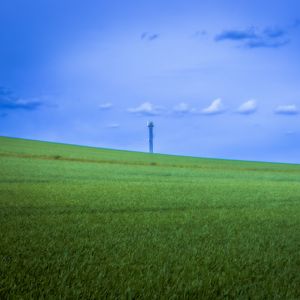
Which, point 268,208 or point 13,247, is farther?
point 268,208

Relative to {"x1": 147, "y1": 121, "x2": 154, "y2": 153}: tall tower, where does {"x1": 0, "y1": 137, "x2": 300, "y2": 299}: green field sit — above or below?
below

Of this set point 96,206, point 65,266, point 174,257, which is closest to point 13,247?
point 65,266

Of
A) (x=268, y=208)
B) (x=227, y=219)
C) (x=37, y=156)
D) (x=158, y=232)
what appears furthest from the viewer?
(x=37, y=156)

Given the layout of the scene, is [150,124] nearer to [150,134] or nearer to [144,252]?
[150,134]

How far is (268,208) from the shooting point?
12.7m

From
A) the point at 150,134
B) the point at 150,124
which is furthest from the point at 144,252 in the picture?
the point at 150,124

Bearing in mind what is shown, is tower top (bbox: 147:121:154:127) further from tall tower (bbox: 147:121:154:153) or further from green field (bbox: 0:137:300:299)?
green field (bbox: 0:137:300:299)

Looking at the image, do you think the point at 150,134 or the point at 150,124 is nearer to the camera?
the point at 150,134

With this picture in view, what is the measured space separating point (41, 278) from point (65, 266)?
0.52 meters

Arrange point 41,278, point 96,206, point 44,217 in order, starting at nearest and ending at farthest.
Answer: point 41,278, point 44,217, point 96,206

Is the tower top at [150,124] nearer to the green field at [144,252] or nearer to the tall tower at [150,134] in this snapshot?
the tall tower at [150,134]

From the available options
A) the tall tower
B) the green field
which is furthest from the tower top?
the green field

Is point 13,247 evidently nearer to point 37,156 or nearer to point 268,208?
point 268,208

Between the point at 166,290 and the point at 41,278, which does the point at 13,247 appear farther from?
the point at 166,290
